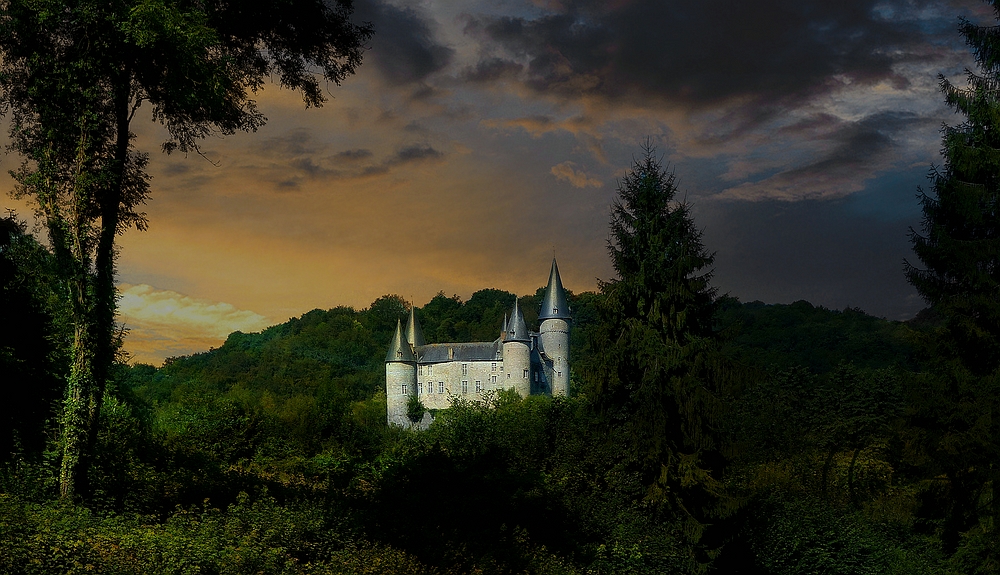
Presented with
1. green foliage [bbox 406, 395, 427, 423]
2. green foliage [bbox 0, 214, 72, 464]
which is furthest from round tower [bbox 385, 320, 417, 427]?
green foliage [bbox 0, 214, 72, 464]

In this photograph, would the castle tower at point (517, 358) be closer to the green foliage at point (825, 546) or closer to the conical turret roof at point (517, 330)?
the conical turret roof at point (517, 330)

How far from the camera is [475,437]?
2453cm

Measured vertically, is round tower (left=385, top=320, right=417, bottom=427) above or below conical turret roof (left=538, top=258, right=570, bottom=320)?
below

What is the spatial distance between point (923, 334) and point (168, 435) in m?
18.9

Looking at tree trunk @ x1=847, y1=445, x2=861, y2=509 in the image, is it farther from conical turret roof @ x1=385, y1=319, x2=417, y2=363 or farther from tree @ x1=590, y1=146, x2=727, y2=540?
conical turret roof @ x1=385, y1=319, x2=417, y2=363

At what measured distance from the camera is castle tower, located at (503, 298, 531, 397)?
2963 inches

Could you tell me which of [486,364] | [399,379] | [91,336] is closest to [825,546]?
[91,336]

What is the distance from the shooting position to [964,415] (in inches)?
714

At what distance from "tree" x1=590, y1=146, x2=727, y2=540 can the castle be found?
2189 inches

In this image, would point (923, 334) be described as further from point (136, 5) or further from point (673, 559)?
point (136, 5)

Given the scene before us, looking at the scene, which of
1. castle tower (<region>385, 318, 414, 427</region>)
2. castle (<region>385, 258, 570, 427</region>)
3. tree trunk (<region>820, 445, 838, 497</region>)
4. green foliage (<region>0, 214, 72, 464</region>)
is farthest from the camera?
castle tower (<region>385, 318, 414, 427</region>)

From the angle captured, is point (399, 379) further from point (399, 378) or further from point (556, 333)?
point (556, 333)

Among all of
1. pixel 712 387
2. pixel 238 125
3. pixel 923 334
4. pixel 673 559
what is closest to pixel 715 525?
pixel 673 559

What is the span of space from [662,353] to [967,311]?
308 inches
